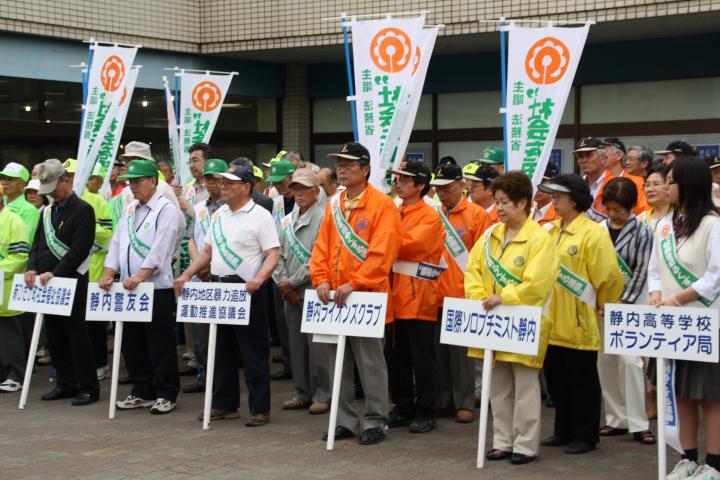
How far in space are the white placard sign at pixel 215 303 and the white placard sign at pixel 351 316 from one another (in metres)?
0.64

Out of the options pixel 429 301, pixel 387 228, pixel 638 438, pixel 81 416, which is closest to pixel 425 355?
pixel 429 301

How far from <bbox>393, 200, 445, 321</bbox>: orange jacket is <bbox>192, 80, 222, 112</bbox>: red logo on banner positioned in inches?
226

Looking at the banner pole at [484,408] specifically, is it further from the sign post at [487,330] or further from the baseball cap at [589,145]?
the baseball cap at [589,145]

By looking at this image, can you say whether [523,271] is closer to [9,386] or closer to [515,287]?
[515,287]

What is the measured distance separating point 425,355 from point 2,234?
4.42 meters

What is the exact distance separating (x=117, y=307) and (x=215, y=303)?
1014 mm

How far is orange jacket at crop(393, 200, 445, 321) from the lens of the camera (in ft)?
A: 26.0

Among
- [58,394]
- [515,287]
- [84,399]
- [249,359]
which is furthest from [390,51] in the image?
[58,394]

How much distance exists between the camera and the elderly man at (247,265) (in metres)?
8.34

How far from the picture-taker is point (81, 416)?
885 centimetres

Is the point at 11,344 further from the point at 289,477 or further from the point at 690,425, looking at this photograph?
the point at 690,425

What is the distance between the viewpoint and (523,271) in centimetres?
696

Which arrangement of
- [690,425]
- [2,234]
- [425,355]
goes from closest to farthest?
1. [690,425]
2. [425,355]
3. [2,234]

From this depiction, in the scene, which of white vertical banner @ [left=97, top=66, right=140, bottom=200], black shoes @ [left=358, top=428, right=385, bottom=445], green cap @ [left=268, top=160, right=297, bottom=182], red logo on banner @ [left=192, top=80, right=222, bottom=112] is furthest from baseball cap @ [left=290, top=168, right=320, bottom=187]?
red logo on banner @ [left=192, top=80, right=222, bottom=112]
